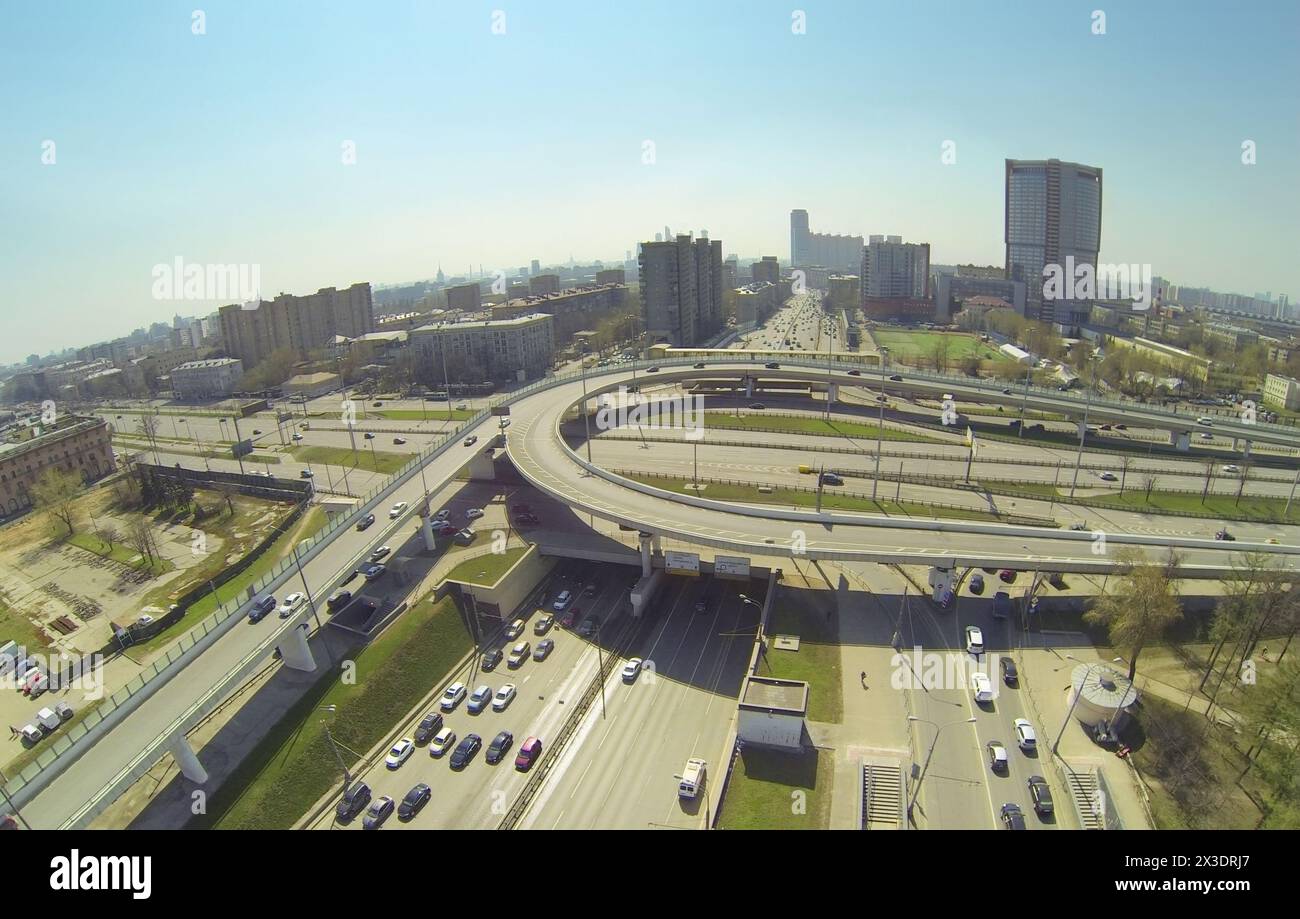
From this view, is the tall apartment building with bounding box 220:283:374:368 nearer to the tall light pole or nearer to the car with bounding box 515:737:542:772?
the car with bounding box 515:737:542:772

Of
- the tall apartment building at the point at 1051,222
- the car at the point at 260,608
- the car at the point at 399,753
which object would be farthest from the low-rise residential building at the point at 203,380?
the tall apartment building at the point at 1051,222

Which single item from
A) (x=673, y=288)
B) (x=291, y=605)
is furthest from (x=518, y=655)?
(x=673, y=288)

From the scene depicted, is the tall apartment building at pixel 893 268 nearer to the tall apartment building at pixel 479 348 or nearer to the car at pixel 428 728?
the tall apartment building at pixel 479 348

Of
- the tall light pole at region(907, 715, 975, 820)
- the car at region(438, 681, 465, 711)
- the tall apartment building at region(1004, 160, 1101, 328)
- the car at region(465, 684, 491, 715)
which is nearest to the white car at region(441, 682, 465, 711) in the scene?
the car at region(438, 681, 465, 711)

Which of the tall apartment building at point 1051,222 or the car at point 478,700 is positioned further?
the tall apartment building at point 1051,222

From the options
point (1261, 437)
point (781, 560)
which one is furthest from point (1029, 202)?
point (781, 560)

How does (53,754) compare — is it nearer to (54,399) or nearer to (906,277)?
(54,399)
